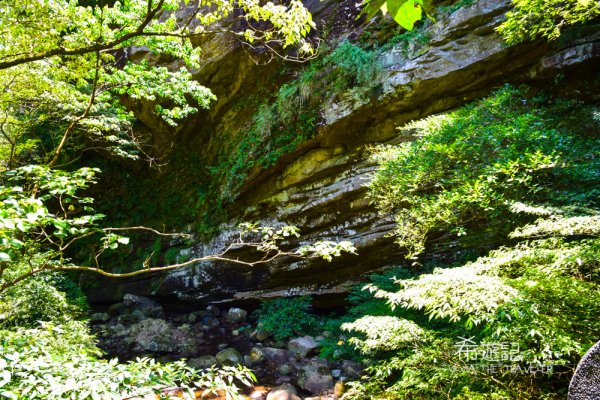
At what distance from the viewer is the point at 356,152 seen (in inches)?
274

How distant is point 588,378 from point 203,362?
650 centimetres

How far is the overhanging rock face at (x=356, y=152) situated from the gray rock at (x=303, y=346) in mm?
1473

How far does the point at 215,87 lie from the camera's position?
28.9ft

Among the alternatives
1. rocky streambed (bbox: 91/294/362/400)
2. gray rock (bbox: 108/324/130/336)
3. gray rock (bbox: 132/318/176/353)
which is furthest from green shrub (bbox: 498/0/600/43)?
gray rock (bbox: 108/324/130/336)

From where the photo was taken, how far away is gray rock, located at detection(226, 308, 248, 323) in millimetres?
8745

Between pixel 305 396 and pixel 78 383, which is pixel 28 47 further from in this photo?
pixel 305 396

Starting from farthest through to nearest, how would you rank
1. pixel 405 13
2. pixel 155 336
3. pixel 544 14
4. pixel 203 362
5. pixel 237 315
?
pixel 237 315 < pixel 155 336 < pixel 203 362 < pixel 544 14 < pixel 405 13

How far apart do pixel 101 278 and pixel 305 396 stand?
30.2 ft

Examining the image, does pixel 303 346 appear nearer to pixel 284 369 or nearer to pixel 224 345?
pixel 284 369

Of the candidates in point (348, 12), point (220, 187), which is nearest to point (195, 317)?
point (220, 187)

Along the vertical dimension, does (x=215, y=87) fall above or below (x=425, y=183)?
above

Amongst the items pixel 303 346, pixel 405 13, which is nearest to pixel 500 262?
pixel 405 13

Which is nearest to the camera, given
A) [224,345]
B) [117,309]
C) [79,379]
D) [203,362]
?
[79,379]

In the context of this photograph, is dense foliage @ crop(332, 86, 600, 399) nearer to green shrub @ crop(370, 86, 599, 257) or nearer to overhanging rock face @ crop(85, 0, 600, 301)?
green shrub @ crop(370, 86, 599, 257)
